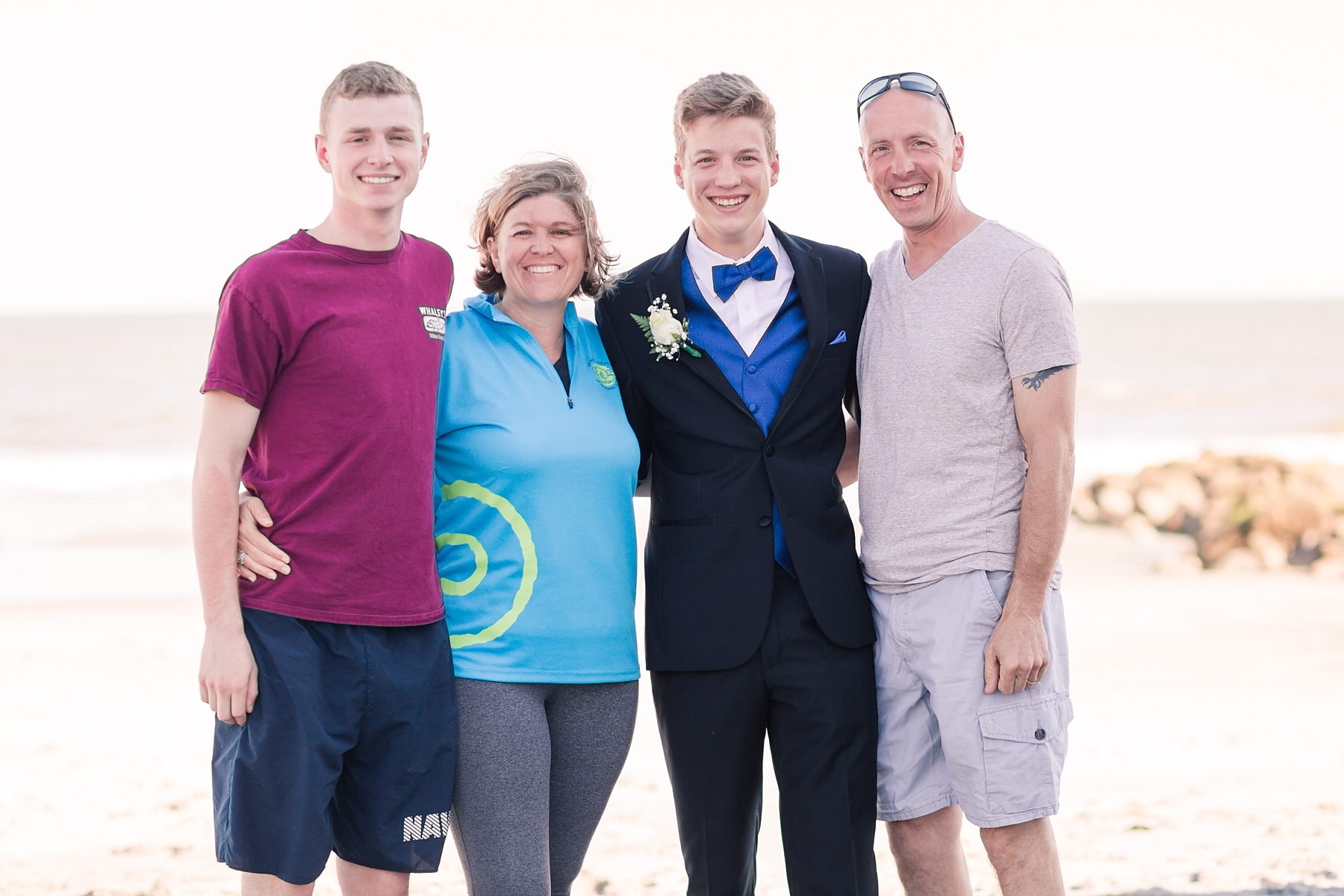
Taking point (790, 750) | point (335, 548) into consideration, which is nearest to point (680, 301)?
point (335, 548)

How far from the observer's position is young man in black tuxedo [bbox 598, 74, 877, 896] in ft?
9.95

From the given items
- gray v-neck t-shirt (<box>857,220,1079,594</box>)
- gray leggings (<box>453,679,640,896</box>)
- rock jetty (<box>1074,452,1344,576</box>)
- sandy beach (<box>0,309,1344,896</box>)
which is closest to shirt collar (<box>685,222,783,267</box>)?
gray v-neck t-shirt (<box>857,220,1079,594</box>)

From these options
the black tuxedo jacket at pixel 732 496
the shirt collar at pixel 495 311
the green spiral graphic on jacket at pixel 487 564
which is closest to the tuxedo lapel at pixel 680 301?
the black tuxedo jacket at pixel 732 496

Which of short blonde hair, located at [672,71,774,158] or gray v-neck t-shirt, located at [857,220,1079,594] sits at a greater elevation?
short blonde hair, located at [672,71,774,158]

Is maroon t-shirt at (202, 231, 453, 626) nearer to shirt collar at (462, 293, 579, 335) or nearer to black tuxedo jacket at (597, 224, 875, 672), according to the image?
shirt collar at (462, 293, 579, 335)

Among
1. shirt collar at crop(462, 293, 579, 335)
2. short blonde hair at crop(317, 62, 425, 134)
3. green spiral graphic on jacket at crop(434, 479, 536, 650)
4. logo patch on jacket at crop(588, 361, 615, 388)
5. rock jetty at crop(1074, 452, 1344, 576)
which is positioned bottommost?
rock jetty at crop(1074, 452, 1344, 576)

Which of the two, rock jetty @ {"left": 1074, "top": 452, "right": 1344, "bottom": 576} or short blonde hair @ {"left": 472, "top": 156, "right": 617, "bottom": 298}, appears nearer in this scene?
short blonde hair @ {"left": 472, "top": 156, "right": 617, "bottom": 298}

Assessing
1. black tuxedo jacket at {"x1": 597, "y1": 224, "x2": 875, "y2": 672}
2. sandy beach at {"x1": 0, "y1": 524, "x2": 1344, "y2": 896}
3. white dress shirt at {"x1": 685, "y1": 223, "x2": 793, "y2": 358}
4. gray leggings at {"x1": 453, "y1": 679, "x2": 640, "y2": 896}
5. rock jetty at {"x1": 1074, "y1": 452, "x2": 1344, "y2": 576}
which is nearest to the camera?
gray leggings at {"x1": 453, "y1": 679, "x2": 640, "y2": 896}

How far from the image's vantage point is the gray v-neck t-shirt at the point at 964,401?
2902mm

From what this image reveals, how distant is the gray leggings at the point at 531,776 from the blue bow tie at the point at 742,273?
111 centimetres

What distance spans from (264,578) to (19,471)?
19.3 metres

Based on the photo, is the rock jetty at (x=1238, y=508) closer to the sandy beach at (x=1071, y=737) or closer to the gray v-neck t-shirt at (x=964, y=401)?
the sandy beach at (x=1071, y=737)

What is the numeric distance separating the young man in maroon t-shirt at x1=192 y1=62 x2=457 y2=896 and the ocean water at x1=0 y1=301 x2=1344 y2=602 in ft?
27.0

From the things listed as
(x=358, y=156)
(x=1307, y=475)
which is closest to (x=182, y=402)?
(x=1307, y=475)
